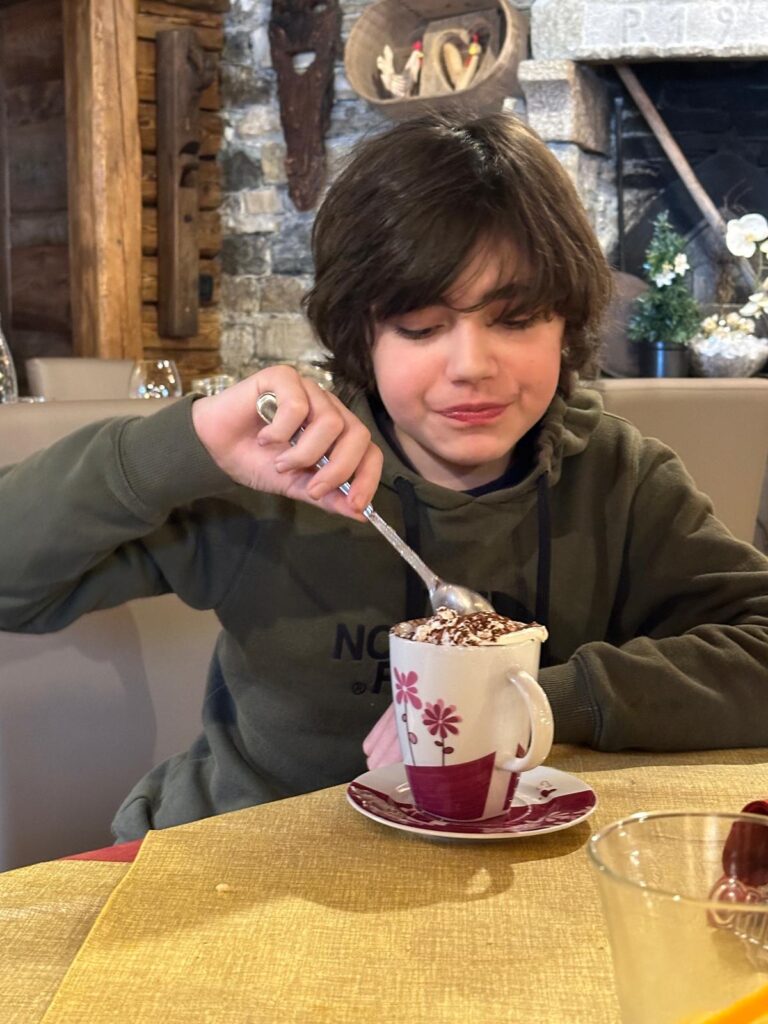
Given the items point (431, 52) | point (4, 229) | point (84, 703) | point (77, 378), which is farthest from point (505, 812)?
point (4, 229)

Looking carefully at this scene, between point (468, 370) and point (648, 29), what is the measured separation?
11.8 ft

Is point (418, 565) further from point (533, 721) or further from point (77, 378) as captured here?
point (77, 378)

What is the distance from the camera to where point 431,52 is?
14.6 feet

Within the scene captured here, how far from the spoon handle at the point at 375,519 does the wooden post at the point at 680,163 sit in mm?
3767

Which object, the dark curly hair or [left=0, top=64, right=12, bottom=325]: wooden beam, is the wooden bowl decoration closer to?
[left=0, top=64, right=12, bottom=325]: wooden beam

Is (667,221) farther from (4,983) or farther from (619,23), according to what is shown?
(4,983)

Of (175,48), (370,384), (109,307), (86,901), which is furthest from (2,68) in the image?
(86,901)

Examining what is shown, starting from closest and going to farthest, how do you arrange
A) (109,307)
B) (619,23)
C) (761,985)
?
(761,985)
(619,23)
(109,307)

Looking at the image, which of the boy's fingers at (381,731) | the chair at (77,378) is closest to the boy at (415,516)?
the boy's fingers at (381,731)

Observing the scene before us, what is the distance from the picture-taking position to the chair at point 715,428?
6.44ft

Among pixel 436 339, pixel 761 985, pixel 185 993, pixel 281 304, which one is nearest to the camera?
pixel 761 985

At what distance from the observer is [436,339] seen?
3.33ft

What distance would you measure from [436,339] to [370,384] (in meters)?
0.16

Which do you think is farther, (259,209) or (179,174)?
(259,209)
